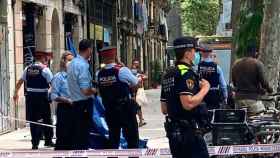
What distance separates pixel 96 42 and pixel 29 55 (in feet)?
35.4

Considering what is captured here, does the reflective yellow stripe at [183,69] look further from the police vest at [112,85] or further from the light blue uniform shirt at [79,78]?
the police vest at [112,85]

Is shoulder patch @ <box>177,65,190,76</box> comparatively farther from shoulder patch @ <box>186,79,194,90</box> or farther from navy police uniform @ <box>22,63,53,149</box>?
navy police uniform @ <box>22,63,53,149</box>

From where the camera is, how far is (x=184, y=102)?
22.3ft

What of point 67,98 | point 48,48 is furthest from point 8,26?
point 67,98

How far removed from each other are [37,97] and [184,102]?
22.8 feet

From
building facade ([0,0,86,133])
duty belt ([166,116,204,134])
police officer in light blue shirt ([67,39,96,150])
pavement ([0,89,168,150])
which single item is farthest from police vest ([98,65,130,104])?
building facade ([0,0,86,133])

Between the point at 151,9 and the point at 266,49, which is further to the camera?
the point at 151,9

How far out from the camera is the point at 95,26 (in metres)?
30.2

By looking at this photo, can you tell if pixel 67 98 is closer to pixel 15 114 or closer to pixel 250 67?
pixel 250 67

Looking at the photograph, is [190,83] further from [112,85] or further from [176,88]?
[112,85]

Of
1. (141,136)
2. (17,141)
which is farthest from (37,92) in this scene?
(141,136)

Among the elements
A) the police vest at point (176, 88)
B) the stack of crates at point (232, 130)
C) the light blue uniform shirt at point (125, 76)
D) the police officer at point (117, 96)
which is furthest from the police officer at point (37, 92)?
the police vest at point (176, 88)

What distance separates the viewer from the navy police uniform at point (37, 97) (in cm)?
1315

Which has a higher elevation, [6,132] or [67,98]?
[67,98]
